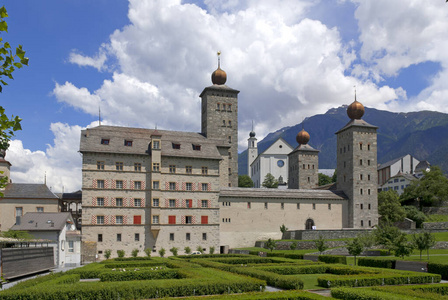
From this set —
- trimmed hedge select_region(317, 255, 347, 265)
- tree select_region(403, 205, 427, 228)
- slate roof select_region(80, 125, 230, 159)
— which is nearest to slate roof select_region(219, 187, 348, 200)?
slate roof select_region(80, 125, 230, 159)

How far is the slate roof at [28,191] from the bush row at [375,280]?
45.6 m

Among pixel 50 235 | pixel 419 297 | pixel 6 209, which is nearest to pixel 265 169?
pixel 6 209

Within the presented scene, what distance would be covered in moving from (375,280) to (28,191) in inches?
1972

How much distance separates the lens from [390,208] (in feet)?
233

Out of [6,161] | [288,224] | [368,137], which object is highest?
[368,137]

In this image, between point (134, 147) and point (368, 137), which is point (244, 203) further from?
point (368, 137)

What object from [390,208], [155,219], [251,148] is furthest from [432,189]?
[251,148]

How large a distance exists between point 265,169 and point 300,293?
353 feet

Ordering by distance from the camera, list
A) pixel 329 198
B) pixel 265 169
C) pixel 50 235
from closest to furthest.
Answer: pixel 50 235
pixel 329 198
pixel 265 169

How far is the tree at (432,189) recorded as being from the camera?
7556cm

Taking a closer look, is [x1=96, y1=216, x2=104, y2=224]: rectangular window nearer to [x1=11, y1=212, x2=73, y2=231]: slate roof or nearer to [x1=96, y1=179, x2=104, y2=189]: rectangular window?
[x1=96, y1=179, x2=104, y2=189]: rectangular window

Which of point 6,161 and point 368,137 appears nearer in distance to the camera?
point 6,161

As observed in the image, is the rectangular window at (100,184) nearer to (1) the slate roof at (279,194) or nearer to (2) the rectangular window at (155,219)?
(2) the rectangular window at (155,219)

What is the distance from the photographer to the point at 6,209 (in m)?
58.1
